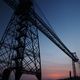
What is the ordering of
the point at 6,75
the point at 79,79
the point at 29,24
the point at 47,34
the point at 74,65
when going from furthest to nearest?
the point at 79,79 < the point at 74,65 < the point at 47,34 < the point at 29,24 < the point at 6,75

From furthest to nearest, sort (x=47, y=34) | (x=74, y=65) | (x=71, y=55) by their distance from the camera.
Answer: (x=74, y=65) → (x=71, y=55) → (x=47, y=34)

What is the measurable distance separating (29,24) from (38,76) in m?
7.84

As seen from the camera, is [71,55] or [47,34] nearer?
[47,34]

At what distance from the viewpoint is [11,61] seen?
2477cm

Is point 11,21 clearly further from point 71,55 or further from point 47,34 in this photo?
point 71,55

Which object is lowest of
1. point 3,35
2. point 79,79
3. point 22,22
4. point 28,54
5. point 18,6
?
point 79,79

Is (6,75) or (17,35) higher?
(17,35)

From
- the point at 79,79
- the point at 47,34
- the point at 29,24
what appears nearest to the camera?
the point at 29,24

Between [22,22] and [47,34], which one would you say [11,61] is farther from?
[47,34]

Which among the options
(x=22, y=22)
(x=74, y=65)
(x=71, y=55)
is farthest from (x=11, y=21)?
(x=74, y=65)

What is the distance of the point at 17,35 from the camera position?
2594 centimetres

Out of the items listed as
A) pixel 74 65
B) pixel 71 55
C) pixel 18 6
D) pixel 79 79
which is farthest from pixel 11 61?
pixel 79 79

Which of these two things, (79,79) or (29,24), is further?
(79,79)

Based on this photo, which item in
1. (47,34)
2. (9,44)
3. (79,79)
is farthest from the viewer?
(79,79)
